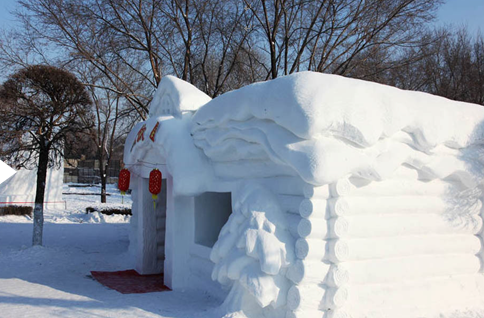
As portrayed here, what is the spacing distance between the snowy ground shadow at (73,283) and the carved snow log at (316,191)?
2011mm

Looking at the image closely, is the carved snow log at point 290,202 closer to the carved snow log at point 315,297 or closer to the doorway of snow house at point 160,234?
the carved snow log at point 315,297

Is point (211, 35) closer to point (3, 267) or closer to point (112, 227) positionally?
point (112, 227)

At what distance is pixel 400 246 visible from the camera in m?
5.65

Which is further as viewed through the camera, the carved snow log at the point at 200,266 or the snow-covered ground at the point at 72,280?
the carved snow log at the point at 200,266

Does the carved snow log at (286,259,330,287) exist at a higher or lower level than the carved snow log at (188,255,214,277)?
higher

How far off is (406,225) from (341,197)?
3.71ft

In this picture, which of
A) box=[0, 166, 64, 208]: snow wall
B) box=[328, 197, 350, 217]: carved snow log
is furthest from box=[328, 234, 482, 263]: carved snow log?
box=[0, 166, 64, 208]: snow wall

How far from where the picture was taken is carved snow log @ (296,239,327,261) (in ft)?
16.6

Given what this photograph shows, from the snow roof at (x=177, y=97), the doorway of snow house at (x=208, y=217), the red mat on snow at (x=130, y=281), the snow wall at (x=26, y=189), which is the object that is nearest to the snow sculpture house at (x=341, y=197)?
the doorway of snow house at (x=208, y=217)

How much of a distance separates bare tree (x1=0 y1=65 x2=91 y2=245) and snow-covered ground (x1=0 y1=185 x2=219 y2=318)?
51.0 inches

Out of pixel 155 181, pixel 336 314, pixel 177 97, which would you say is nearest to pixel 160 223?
pixel 155 181

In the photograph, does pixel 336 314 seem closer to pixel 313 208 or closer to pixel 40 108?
pixel 313 208

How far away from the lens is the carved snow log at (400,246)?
5121mm

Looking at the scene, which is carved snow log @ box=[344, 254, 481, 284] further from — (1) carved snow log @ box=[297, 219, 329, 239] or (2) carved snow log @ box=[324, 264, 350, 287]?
(1) carved snow log @ box=[297, 219, 329, 239]
